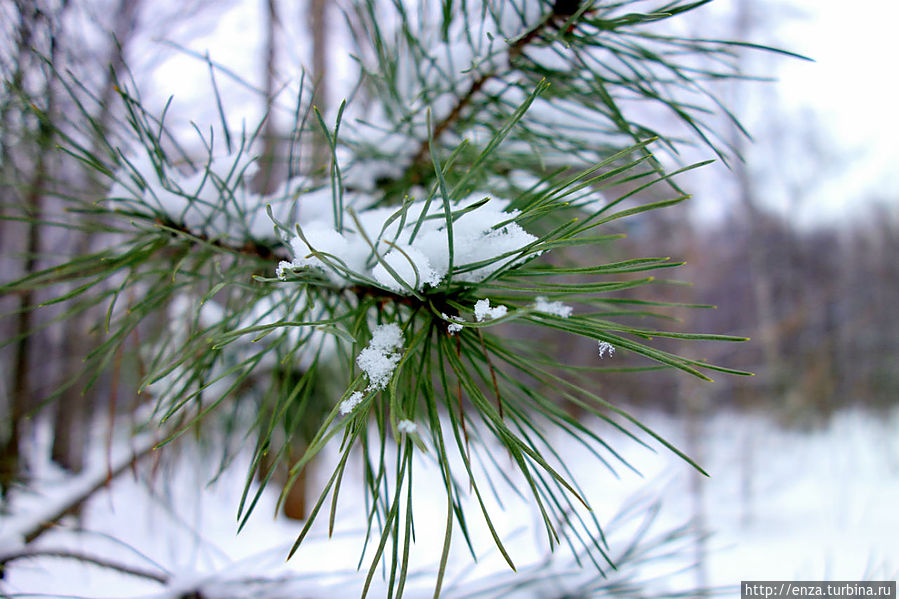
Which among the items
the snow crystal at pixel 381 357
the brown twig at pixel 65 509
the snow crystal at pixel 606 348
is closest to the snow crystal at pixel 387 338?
the snow crystal at pixel 381 357

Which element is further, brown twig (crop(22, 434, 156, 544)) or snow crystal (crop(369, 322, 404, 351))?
brown twig (crop(22, 434, 156, 544))

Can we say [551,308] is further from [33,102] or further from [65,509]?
[65,509]

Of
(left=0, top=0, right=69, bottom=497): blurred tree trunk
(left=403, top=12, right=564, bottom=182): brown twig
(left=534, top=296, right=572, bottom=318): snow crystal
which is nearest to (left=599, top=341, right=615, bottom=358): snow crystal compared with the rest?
(left=534, top=296, right=572, bottom=318): snow crystal

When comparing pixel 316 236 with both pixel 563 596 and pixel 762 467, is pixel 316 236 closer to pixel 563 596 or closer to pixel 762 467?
pixel 563 596

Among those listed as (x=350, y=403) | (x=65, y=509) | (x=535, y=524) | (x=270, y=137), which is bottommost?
(x=535, y=524)

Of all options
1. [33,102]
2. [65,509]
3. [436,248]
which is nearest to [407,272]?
[436,248]

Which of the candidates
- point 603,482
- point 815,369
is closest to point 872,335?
point 815,369

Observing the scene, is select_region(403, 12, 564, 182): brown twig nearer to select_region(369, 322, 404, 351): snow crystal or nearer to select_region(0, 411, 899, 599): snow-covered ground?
select_region(369, 322, 404, 351): snow crystal
